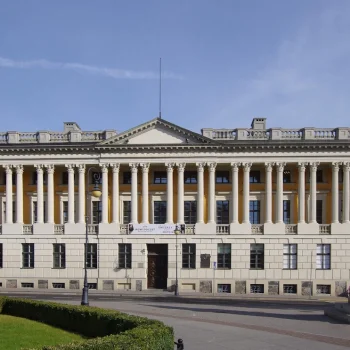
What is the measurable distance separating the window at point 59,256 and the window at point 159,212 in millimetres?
9301

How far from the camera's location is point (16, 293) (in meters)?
41.2

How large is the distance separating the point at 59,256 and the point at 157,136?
15.0 m

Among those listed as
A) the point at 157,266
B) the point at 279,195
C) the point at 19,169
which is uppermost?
the point at 19,169

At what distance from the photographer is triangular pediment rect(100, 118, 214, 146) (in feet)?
146

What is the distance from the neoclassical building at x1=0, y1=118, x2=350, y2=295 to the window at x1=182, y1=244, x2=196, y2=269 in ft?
0.31

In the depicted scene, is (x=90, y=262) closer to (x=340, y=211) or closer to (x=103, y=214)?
(x=103, y=214)

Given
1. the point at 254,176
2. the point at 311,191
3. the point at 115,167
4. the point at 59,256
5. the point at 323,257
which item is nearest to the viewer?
the point at 323,257

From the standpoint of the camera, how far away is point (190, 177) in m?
46.6

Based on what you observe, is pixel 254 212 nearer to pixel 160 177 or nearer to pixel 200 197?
pixel 200 197

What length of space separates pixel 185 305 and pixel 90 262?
574 inches

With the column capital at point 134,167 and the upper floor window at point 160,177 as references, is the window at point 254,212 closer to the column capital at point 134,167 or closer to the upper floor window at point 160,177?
the upper floor window at point 160,177

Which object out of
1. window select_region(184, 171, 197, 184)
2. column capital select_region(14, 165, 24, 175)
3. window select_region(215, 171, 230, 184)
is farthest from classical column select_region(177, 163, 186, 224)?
column capital select_region(14, 165, 24, 175)

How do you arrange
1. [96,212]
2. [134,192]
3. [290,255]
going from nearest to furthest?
[290,255] → [134,192] → [96,212]

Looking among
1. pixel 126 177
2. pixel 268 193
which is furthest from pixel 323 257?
pixel 126 177
